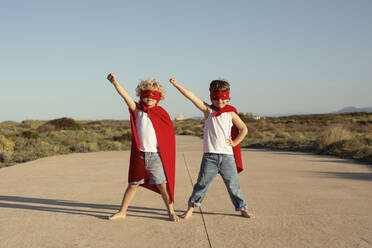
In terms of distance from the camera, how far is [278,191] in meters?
6.57

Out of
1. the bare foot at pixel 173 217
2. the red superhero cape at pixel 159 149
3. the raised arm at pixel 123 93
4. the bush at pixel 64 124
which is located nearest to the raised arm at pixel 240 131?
the red superhero cape at pixel 159 149

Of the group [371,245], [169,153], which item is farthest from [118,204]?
[371,245]

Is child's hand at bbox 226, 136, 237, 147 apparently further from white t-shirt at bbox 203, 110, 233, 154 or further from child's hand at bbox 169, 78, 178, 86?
child's hand at bbox 169, 78, 178, 86

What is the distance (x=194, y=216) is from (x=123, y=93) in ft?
5.72

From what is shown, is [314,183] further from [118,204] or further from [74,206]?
[74,206]

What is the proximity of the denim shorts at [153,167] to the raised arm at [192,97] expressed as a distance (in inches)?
29.8

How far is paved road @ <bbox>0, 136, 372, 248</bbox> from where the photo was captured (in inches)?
155

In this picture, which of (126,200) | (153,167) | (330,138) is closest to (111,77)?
(153,167)

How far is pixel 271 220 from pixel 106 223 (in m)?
1.94

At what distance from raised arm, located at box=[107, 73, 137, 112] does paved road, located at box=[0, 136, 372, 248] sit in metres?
1.36

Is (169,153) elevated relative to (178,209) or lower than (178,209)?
elevated

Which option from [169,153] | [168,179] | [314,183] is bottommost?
[314,183]

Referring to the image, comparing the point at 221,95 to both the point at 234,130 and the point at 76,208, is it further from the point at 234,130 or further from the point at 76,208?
the point at 76,208

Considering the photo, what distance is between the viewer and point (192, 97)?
458 cm
